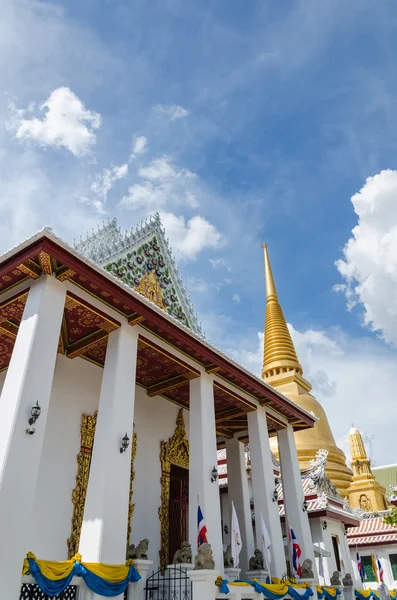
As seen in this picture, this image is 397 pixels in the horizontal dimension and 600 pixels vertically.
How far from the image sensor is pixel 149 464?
35.6ft

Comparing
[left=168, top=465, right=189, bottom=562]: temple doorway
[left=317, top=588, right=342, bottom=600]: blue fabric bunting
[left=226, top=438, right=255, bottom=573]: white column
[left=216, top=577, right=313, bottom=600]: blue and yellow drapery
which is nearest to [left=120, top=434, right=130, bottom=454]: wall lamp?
[left=216, top=577, right=313, bottom=600]: blue and yellow drapery

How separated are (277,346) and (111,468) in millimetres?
20932

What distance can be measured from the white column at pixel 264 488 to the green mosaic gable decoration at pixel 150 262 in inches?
120

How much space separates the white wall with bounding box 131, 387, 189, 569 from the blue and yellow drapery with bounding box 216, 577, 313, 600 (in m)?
2.38

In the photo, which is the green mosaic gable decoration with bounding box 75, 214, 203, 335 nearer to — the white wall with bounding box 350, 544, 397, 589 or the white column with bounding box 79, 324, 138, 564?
the white column with bounding box 79, 324, 138, 564

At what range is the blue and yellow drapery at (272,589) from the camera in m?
7.32

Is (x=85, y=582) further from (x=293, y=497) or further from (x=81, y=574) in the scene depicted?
(x=293, y=497)

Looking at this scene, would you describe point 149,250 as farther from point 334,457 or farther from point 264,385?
point 334,457

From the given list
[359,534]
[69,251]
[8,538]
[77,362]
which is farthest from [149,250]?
[359,534]

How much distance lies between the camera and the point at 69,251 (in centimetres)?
700

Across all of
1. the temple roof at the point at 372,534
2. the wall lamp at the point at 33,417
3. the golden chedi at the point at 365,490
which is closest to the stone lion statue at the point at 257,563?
the wall lamp at the point at 33,417

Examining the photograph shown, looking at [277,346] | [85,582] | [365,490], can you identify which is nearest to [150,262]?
[85,582]

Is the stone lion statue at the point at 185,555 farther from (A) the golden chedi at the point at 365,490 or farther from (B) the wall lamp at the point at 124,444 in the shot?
(A) the golden chedi at the point at 365,490

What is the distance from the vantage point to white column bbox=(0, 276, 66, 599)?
213 inches
